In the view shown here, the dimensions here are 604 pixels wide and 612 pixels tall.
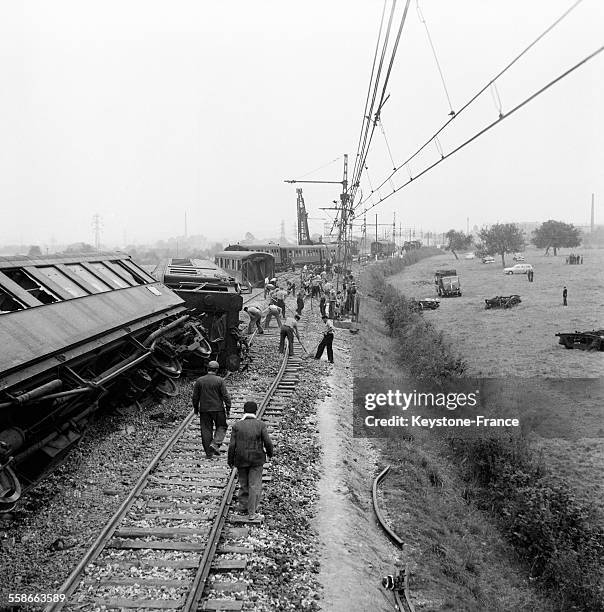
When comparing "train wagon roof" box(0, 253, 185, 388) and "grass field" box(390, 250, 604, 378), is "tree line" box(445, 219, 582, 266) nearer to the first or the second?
"grass field" box(390, 250, 604, 378)

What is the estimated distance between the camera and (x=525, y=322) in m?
31.3

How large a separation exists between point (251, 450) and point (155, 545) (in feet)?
4.87

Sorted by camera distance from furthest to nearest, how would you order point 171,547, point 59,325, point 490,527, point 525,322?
point 525,322 < point 490,527 < point 59,325 < point 171,547

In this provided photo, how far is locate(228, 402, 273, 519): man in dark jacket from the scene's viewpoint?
23.6 ft

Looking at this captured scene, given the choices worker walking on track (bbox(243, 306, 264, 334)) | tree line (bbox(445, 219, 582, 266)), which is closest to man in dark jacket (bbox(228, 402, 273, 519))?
worker walking on track (bbox(243, 306, 264, 334))

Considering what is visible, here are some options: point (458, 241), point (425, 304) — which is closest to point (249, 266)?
point (425, 304)

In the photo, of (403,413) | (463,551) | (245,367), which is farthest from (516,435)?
(245,367)

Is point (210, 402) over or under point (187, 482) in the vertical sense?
over

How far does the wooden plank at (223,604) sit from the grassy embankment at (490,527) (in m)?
2.77

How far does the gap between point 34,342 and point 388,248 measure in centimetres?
10574

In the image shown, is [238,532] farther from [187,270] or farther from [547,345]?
[547,345]

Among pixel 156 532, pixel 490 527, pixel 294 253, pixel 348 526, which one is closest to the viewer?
→ pixel 156 532
